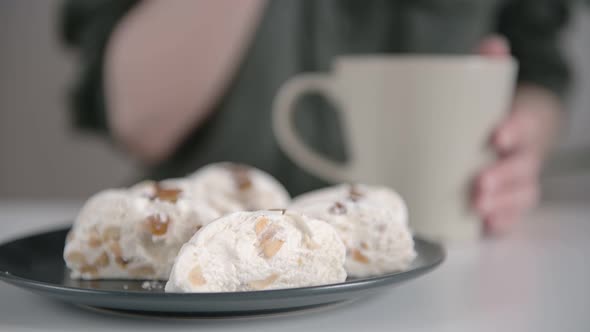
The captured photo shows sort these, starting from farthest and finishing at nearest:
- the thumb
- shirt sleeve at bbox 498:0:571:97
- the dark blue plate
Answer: shirt sleeve at bbox 498:0:571:97, the thumb, the dark blue plate

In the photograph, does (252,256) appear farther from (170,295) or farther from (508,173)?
(508,173)

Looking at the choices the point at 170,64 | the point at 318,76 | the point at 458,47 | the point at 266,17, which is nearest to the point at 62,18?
the point at 170,64

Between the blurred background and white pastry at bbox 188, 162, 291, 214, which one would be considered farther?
the blurred background

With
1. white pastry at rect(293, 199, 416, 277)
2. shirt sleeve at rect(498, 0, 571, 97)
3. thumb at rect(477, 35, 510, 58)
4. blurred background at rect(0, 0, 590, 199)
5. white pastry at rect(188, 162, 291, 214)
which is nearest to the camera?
white pastry at rect(293, 199, 416, 277)

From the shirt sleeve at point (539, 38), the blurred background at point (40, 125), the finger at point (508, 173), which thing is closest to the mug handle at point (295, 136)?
the finger at point (508, 173)

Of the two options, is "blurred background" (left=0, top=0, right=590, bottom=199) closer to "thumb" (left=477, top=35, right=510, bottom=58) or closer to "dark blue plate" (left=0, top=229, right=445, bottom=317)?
"thumb" (left=477, top=35, right=510, bottom=58)

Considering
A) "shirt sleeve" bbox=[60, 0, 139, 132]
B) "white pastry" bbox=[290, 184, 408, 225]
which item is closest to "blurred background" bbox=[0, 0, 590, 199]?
"shirt sleeve" bbox=[60, 0, 139, 132]

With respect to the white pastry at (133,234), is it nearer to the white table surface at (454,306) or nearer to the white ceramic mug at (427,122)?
the white table surface at (454,306)

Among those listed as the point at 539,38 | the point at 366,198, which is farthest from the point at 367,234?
the point at 539,38
